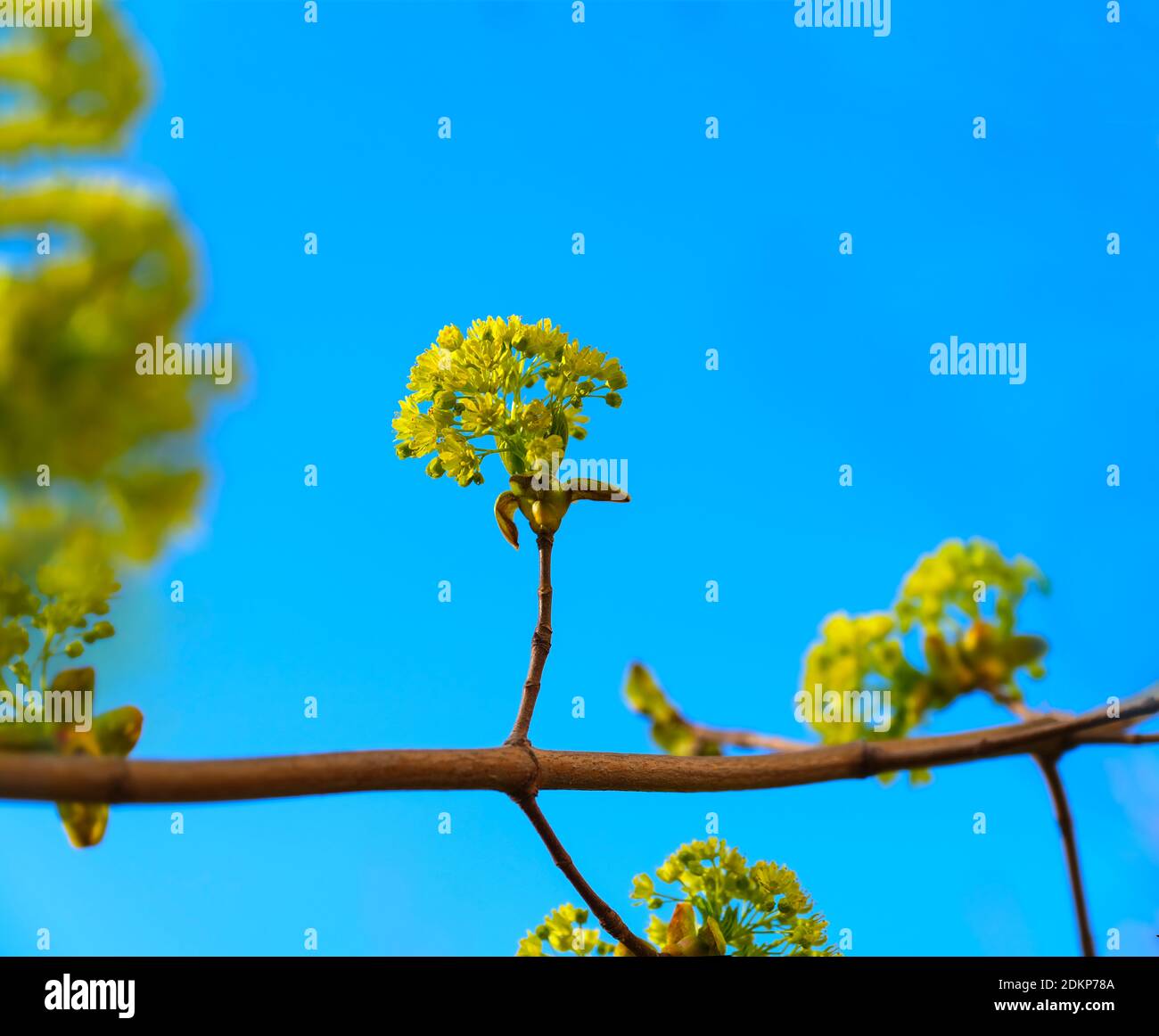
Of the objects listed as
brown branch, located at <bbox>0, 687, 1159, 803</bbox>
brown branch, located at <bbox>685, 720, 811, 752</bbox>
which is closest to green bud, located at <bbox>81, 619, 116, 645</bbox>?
brown branch, located at <bbox>0, 687, 1159, 803</bbox>

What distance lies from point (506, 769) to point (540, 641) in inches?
17.5

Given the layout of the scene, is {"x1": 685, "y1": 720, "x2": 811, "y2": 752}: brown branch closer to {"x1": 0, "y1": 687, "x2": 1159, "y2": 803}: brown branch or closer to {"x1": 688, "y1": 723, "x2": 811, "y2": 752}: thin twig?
{"x1": 688, "y1": 723, "x2": 811, "y2": 752}: thin twig

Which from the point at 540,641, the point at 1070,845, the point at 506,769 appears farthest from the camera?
the point at 540,641

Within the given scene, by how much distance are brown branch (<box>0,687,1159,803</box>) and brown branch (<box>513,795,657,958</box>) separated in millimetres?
A: 69

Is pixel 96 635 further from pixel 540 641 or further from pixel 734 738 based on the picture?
pixel 734 738

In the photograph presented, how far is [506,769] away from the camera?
1.34 meters

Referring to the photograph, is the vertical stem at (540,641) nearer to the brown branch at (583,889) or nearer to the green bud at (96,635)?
the brown branch at (583,889)

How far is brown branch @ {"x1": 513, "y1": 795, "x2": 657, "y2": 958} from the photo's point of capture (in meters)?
1.46

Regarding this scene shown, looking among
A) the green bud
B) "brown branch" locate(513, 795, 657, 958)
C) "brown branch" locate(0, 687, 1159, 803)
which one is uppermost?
the green bud

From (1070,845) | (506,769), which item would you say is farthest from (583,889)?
(1070,845)

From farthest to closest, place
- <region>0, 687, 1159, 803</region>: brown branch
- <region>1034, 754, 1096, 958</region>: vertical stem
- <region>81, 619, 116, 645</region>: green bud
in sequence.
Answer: <region>81, 619, 116, 645</region>: green bud, <region>1034, 754, 1096, 958</region>: vertical stem, <region>0, 687, 1159, 803</region>: brown branch

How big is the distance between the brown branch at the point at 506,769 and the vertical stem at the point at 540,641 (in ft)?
0.45
